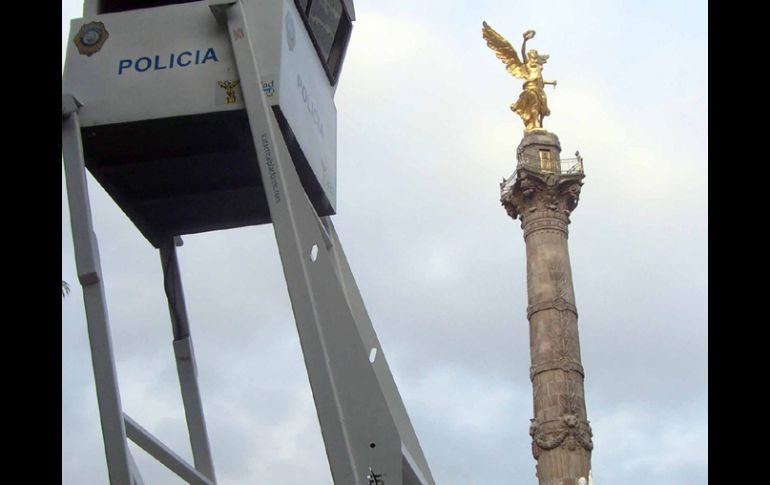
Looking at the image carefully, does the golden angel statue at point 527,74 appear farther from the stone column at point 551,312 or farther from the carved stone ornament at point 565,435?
the carved stone ornament at point 565,435

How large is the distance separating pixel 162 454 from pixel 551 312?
72.5ft

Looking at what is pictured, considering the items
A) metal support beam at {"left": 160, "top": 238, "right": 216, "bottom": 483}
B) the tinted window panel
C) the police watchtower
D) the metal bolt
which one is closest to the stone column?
metal support beam at {"left": 160, "top": 238, "right": 216, "bottom": 483}

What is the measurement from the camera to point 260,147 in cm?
654

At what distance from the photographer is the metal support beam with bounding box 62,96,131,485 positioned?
604cm

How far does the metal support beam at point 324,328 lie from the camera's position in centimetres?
593

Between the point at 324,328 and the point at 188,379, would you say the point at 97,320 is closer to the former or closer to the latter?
the point at 324,328

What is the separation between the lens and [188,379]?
839 cm

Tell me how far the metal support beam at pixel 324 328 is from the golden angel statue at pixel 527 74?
27104mm

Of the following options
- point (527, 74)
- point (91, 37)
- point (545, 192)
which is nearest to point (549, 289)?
point (545, 192)

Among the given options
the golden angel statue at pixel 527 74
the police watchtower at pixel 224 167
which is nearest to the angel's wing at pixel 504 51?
the golden angel statue at pixel 527 74
